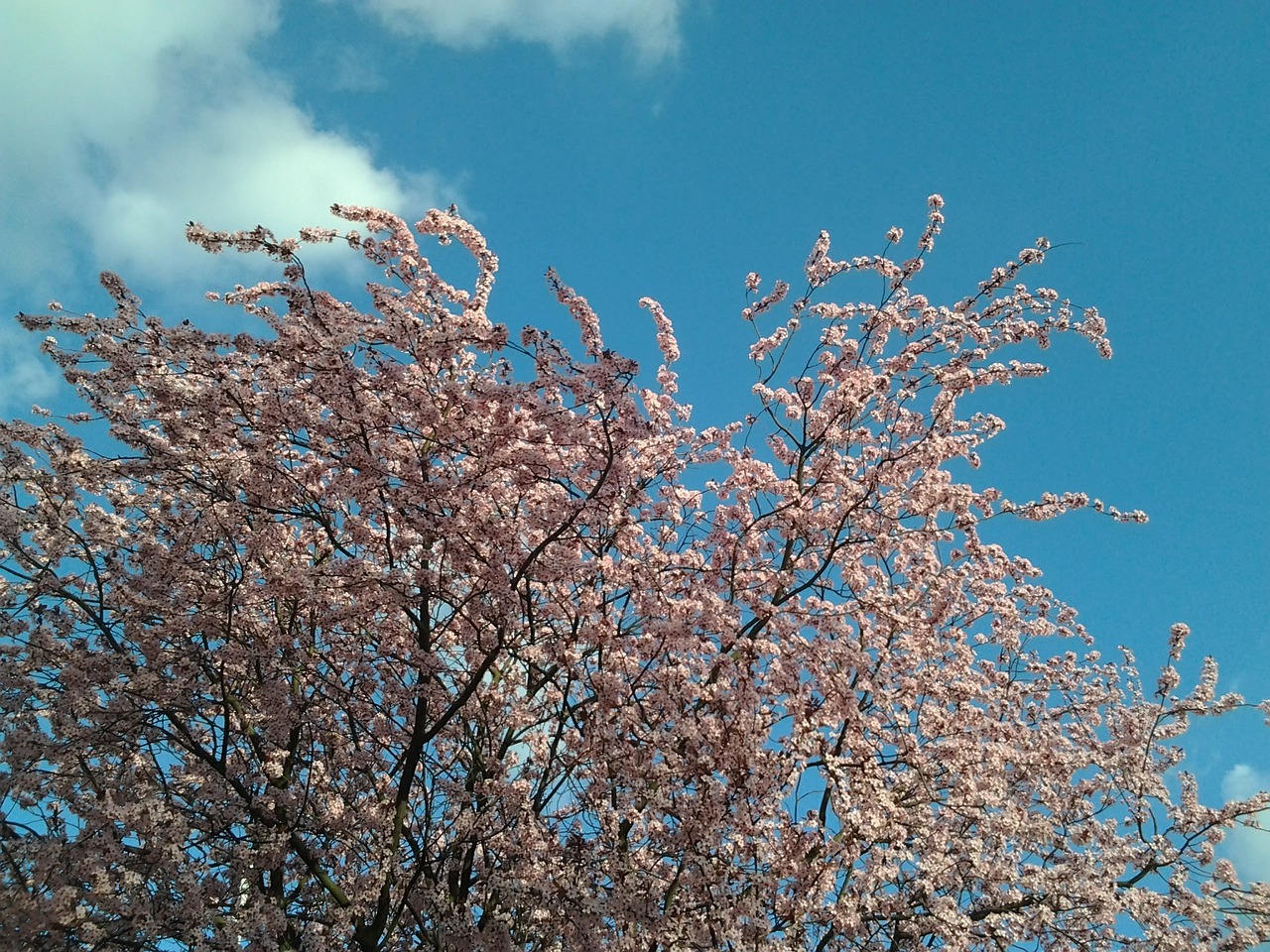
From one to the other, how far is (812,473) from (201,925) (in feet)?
23.1

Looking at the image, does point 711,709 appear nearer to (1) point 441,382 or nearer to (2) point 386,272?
(1) point 441,382

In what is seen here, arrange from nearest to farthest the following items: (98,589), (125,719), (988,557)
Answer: (125,719)
(98,589)
(988,557)

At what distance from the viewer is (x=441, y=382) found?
8078 mm

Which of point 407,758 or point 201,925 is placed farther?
point 407,758

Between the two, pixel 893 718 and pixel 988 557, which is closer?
pixel 893 718

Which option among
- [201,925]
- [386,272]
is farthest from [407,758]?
[386,272]

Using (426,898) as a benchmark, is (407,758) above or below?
above

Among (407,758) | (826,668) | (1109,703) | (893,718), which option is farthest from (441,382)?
(1109,703)

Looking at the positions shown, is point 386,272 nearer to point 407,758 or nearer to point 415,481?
point 415,481

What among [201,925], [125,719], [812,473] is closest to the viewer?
[201,925]

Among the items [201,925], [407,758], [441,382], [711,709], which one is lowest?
[201,925]

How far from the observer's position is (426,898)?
7.27m

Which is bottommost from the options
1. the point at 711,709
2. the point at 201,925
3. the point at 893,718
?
the point at 201,925

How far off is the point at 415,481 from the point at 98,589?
10.1 ft
